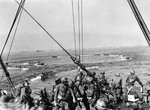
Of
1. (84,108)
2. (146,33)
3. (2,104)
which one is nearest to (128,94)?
(84,108)

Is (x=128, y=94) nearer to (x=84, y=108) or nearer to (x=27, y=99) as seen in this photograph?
(x=84, y=108)

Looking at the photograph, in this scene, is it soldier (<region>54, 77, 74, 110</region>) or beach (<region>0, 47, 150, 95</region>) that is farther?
beach (<region>0, 47, 150, 95</region>)

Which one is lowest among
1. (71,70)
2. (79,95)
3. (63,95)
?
(71,70)

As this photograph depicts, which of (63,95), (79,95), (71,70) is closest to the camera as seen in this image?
(63,95)

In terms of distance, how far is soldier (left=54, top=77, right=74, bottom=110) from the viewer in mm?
9516

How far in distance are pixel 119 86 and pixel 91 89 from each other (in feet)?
8.59

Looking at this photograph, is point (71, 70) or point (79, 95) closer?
point (79, 95)

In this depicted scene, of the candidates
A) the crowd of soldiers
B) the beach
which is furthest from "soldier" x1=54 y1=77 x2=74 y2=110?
the beach

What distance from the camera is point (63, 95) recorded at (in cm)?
951

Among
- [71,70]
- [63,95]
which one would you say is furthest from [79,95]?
[71,70]

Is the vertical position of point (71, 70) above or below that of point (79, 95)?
below

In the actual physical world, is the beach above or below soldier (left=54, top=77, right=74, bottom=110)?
below

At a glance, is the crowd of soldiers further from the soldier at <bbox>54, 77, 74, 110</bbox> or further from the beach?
the beach

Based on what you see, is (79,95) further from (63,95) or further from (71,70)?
(71,70)
